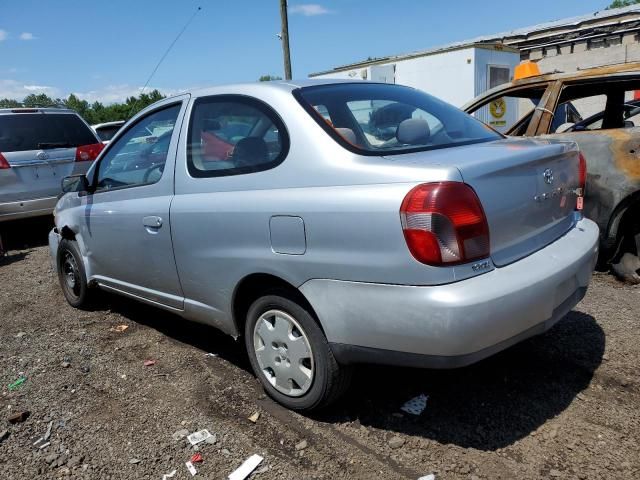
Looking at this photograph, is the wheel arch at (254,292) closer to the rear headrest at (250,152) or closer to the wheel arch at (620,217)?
the rear headrest at (250,152)

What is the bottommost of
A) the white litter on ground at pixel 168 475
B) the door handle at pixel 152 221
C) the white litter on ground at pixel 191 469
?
the white litter on ground at pixel 168 475

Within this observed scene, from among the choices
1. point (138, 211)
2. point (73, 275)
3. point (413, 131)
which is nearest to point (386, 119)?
point (413, 131)

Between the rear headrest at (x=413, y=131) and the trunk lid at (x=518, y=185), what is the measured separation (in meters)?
0.21

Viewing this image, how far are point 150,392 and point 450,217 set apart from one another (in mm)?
2141

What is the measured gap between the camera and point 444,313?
7.12ft

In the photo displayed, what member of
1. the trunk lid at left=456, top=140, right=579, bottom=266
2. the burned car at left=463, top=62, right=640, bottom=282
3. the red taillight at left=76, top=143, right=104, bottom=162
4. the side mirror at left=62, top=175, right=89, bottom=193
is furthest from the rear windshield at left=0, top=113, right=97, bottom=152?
the trunk lid at left=456, top=140, right=579, bottom=266

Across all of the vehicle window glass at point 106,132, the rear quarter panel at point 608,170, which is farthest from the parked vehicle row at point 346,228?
the vehicle window glass at point 106,132

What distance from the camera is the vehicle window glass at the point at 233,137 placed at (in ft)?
9.23

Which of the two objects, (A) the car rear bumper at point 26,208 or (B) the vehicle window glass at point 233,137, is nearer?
(B) the vehicle window glass at point 233,137

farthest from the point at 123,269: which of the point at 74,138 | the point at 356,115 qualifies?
the point at 74,138

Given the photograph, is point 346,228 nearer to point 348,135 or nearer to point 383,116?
point 348,135

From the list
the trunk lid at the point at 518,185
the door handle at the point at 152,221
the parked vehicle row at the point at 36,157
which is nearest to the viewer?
the trunk lid at the point at 518,185

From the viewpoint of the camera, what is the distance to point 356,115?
306cm

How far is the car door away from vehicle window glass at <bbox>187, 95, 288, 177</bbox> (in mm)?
180
